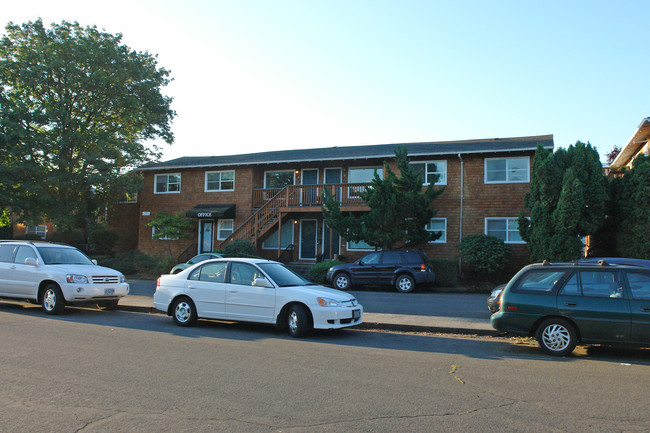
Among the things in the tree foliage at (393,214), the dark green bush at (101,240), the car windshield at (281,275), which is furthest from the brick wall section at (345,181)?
the car windshield at (281,275)

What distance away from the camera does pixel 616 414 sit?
5191mm

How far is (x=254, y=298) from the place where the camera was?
1006 centimetres

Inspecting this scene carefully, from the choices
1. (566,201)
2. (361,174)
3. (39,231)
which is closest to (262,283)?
(566,201)

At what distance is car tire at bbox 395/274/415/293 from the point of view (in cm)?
1898

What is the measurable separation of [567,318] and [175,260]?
2205cm

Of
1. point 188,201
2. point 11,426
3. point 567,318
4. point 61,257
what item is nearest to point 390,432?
point 11,426

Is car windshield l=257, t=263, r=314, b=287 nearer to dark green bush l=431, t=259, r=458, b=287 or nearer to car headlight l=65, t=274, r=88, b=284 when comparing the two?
car headlight l=65, t=274, r=88, b=284

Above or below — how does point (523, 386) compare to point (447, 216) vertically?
below

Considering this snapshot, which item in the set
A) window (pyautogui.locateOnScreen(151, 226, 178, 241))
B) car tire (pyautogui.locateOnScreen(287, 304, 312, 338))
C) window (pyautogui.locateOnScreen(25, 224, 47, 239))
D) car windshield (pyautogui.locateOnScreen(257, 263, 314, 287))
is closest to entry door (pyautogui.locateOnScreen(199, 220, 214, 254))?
window (pyautogui.locateOnScreen(151, 226, 178, 241))

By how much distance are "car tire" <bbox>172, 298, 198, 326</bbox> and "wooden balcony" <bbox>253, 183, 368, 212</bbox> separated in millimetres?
12947

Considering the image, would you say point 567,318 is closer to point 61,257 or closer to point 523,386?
point 523,386

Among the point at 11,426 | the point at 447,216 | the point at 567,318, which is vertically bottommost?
the point at 11,426

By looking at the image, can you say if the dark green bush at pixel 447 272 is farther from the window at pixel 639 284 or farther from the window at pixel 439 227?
the window at pixel 639 284

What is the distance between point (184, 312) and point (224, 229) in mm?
17246
